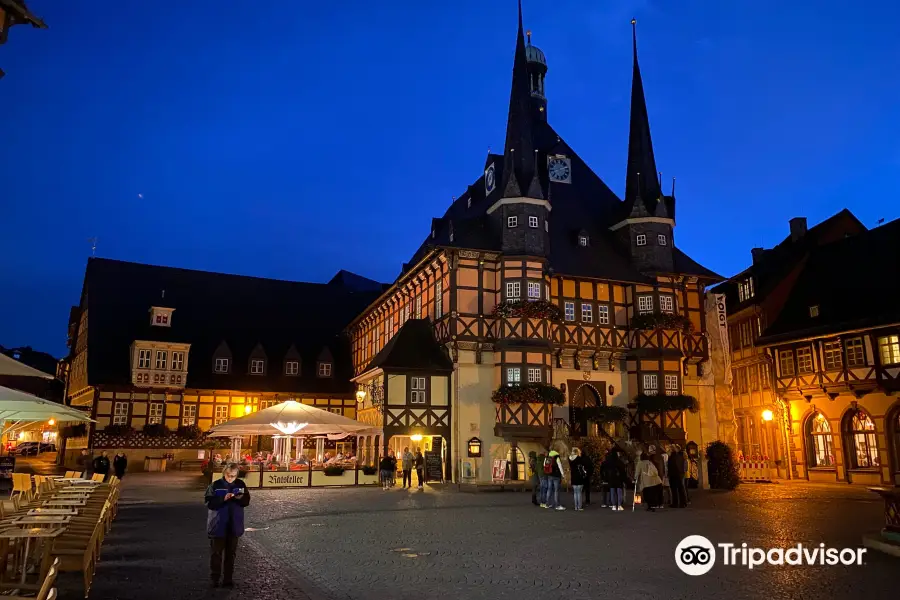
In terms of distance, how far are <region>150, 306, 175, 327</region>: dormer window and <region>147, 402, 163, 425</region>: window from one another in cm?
544

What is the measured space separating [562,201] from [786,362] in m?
13.8

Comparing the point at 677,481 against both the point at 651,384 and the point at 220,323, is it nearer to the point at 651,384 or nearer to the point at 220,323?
the point at 651,384

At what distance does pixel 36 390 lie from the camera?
68.6 m

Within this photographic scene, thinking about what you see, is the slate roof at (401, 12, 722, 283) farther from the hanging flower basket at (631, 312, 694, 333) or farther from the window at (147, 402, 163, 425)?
the window at (147, 402, 163, 425)

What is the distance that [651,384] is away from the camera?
32.9 metres

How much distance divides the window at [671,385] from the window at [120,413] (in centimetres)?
3004

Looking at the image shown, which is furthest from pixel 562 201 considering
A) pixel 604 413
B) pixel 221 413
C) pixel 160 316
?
pixel 160 316

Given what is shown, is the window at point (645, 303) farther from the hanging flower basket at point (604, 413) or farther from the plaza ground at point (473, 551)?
the plaza ground at point (473, 551)

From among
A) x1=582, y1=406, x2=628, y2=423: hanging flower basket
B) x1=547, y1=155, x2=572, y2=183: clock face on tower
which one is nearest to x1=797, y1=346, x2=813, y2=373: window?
x1=582, y1=406, x2=628, y2=423: hanging flower basket

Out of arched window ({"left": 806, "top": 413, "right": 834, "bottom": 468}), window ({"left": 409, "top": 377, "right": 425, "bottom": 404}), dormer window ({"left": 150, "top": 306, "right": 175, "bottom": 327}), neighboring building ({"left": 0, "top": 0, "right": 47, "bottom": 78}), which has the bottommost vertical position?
arched window ({"left": 806, "top": 413, "right": 834, "bottom": 468})

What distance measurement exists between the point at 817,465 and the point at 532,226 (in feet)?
59.3

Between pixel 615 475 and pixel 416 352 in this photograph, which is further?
pixel 416 352

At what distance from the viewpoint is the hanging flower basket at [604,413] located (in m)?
31.9

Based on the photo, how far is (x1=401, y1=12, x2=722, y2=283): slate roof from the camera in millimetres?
32844
